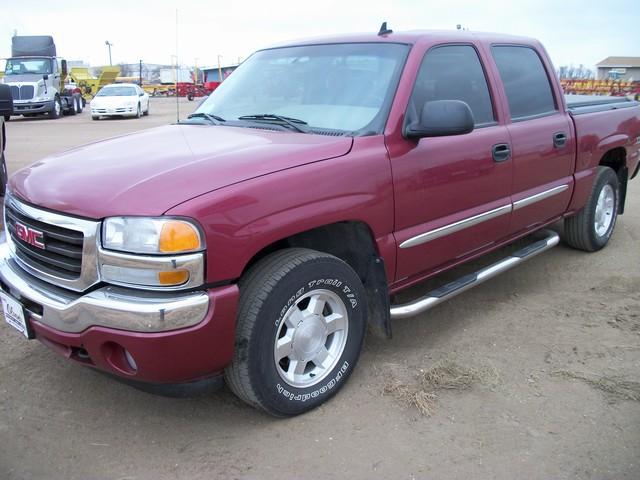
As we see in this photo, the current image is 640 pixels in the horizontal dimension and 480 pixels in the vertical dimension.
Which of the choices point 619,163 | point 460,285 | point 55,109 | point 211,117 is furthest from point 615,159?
point 55,109

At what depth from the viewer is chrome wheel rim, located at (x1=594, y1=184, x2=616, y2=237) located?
17.8ft

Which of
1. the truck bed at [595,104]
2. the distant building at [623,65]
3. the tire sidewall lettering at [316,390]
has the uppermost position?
the distant building at [623,65]

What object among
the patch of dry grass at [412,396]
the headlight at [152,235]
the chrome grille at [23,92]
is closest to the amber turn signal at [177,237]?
the headlight at [152,235]

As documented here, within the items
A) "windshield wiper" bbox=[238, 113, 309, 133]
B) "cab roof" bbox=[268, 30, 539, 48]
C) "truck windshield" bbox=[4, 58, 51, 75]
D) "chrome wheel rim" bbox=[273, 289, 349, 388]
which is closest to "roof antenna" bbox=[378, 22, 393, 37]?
"cab roof" bbox=[268, 30, 539, 48]

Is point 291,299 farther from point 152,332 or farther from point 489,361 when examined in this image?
point 489,361

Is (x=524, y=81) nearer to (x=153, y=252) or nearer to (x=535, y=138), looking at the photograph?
(x=535, y=138)

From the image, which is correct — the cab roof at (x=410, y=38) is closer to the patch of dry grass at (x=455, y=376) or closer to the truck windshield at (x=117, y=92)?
the patch of dry grass at (x=455, y=376)

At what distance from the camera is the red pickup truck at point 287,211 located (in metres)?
2.41

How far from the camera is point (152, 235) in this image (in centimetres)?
235

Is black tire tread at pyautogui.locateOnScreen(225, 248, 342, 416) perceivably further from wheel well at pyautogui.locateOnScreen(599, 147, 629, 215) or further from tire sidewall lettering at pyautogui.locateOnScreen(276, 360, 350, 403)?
wheel well at pyautogui.locateOnScreen(599, 147, 629, 215)

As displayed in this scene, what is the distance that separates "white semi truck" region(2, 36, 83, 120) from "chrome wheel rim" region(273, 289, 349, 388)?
74.8 ft

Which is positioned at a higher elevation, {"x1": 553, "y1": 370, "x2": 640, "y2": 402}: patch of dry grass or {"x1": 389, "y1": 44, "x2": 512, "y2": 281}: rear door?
{"x1": 389, "y1": 44, "x2": 512, "y2": 281}: rear door

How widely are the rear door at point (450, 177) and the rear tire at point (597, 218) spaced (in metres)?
1.58

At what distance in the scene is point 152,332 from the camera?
2365mm
